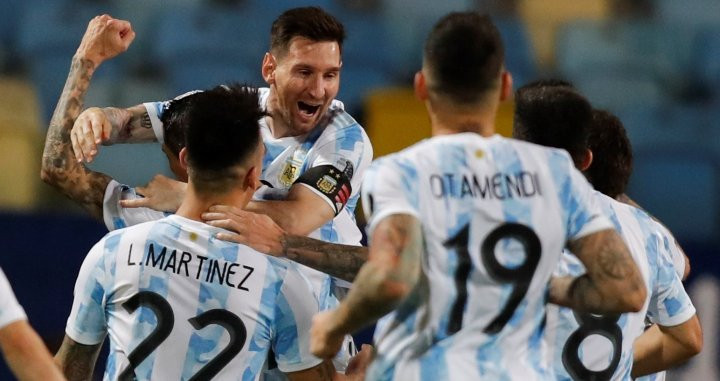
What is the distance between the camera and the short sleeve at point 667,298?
458cm

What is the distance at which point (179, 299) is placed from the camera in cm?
407

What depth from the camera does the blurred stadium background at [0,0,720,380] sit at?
7781mm

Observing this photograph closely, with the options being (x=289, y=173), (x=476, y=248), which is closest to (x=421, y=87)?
(x=476, y=248)

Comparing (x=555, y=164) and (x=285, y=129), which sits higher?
(x=555, y=164)

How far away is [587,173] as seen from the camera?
493cm

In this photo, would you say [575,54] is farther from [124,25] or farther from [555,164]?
[555,164]

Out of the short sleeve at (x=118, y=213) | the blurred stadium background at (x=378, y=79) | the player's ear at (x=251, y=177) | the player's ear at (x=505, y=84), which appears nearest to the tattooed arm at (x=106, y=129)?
the short sleeve at (x=118, y=213)

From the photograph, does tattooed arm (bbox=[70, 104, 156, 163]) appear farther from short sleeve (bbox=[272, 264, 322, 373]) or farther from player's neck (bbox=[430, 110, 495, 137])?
player's neck (bbox=[430, 110, 495, 137])

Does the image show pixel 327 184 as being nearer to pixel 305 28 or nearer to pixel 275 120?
Result: pixel 275 120

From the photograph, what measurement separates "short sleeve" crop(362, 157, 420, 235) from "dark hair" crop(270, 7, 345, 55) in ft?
6.38

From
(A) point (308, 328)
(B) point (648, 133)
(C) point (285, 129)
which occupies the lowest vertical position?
(B) point (648, 133)

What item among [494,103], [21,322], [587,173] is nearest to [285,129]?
[587,173]

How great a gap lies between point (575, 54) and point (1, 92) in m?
4.27

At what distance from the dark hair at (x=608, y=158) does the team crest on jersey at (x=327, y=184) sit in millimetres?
954
